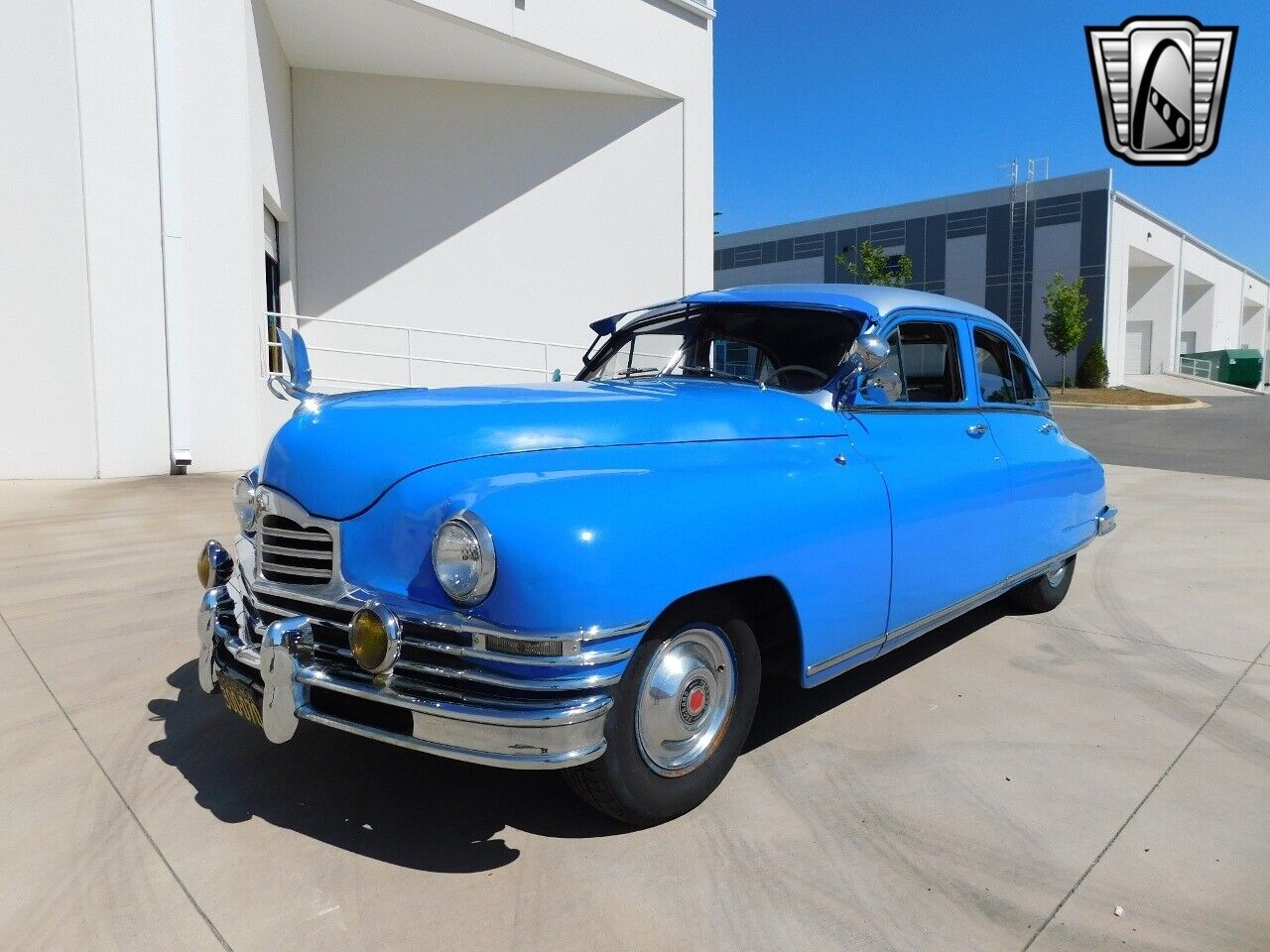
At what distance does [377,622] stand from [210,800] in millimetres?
1046

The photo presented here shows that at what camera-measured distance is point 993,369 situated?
4453 millimetres

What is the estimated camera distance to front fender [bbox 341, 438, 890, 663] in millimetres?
2209

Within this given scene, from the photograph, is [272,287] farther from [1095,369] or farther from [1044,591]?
[1095,369]

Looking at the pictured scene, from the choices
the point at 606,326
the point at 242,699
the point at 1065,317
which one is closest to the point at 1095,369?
the point at 1065,317

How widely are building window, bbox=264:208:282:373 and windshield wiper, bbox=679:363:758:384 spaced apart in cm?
910

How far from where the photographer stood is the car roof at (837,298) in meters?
3.64

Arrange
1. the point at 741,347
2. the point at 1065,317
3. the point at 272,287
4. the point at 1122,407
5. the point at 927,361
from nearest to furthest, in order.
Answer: the point at 741,347 → the point at 927,361 → the point at 272,287 → the point at 1122,407 → the point at 1065,317

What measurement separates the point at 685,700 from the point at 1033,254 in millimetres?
40667

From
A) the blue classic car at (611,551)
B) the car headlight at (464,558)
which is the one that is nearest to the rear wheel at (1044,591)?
the blue classic car at (611,551)

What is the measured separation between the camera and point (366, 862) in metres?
2.44

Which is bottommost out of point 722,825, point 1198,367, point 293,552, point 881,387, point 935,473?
point 722,825

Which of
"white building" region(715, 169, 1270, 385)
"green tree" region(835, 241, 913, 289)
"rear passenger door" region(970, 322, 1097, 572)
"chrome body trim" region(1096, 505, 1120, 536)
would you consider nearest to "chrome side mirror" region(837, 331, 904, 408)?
"rear passenger door" region(970, 322, 1097, 572)

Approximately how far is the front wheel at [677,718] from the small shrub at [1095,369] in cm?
3845

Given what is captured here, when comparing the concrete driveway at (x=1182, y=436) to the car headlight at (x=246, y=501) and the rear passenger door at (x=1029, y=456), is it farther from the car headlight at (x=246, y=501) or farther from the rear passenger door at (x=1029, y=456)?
the car headlight at (x=246, y=501)
